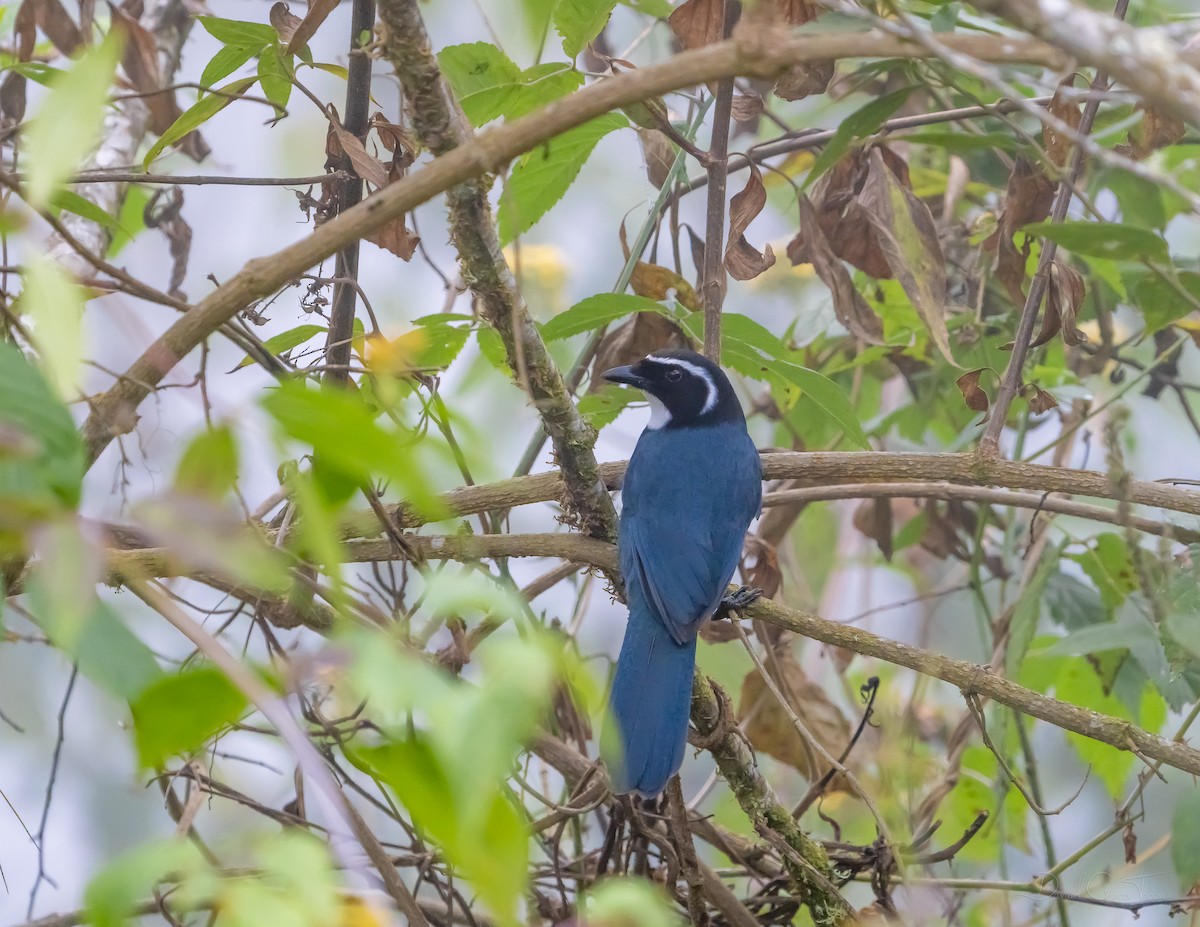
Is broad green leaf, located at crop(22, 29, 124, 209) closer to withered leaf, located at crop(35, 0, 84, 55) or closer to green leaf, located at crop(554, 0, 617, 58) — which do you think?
green leaf, located at crop(554, 0, 617, 58)

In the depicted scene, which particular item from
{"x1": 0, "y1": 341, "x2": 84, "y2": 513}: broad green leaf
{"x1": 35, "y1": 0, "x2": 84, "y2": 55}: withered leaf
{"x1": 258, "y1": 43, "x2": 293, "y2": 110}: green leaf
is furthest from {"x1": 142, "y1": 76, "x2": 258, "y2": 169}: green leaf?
{"x1": 0, "y1": 341, "x2": 84, "y2": 513}: broad green leaf

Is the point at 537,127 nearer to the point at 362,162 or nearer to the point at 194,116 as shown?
the point at 362,162

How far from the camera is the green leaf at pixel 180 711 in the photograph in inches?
37.2

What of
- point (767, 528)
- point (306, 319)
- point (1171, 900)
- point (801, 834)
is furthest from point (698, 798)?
point (306, 319)

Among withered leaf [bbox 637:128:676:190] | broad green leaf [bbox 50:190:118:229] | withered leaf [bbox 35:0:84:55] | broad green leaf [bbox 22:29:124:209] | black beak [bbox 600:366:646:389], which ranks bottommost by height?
broad green leaf [bbox 22:29:124:209]

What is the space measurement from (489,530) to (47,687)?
2.90 metres

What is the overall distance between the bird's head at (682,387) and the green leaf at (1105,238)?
1.17 meters

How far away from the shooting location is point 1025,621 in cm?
317

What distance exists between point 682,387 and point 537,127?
2144 millimetres

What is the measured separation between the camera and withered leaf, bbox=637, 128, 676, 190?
120 inches

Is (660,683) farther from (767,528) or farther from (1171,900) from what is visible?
(1171,900)

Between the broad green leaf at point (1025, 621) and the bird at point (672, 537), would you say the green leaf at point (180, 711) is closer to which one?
the bird at point (672, 537)

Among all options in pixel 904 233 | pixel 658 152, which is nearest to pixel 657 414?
pixel 658 152

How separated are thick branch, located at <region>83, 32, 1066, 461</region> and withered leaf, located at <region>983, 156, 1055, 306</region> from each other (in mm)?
1437
